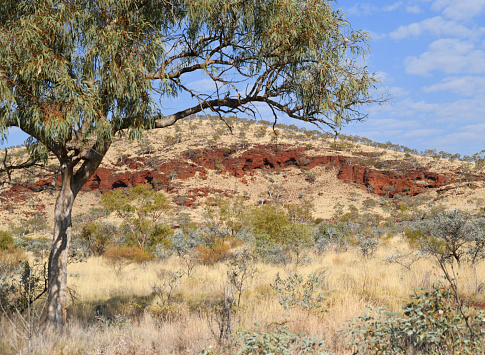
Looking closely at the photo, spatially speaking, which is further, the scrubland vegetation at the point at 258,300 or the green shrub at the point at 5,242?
the green shrub at the point at 5,242

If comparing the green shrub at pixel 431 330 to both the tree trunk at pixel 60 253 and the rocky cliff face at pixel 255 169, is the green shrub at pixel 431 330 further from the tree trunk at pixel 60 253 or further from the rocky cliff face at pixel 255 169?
the rocky cliff face at pixel 255 169

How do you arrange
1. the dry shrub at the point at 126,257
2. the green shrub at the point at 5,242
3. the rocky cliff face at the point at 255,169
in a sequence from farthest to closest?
the rocky cliff face at the point at 255,169 < the green shrub at the point at 5,242 < the dry shrub at the point at 126,257

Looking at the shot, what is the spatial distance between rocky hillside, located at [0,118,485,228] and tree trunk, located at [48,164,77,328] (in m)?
40.5

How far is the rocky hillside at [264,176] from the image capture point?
162 feet

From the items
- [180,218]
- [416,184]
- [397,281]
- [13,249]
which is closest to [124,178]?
[180,218]

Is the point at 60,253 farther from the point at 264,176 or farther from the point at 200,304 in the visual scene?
the point at 264,176

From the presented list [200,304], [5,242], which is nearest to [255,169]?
[5,242]

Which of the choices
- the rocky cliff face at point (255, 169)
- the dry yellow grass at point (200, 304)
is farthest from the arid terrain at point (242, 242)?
the rocky cliff face at point (255, 169)

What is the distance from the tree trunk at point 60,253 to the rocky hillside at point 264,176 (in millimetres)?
40488

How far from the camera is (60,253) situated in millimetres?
5055

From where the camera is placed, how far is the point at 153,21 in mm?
5395

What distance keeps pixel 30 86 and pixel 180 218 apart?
36889 mm

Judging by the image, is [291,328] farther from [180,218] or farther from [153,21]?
[180,218]

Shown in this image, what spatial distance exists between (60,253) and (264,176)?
52.9 meters
